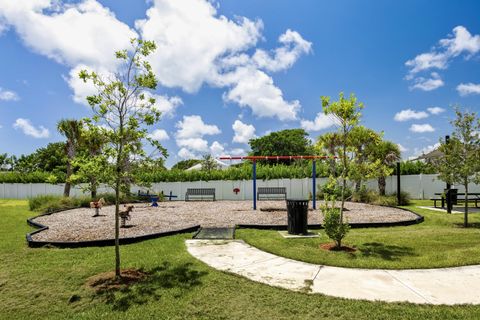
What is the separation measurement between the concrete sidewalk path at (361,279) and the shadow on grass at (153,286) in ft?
2.10

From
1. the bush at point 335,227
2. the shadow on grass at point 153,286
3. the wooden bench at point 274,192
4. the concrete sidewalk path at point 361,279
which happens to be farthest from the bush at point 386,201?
the shadow on grass at point 153,286

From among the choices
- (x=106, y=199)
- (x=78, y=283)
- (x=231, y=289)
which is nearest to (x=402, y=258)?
(x=231, y=289)

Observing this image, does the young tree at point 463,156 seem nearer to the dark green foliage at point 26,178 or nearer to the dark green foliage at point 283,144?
the dark green foliage at point 26,178

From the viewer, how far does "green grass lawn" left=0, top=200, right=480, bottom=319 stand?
13.1ft

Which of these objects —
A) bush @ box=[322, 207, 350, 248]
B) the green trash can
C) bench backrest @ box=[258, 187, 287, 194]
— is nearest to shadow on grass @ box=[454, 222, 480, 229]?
the green trash can

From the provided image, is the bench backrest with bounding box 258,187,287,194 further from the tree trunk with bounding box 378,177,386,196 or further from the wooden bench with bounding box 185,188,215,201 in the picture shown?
the tree trunk with bounding box 378,177,386,196

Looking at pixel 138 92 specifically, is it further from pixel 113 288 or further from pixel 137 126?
pixel 113 288

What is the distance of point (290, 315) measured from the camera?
3936 millimetres

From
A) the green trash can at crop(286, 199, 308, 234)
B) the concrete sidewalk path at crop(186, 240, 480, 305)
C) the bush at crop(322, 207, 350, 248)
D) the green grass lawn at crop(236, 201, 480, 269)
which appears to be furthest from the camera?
the green trash can at crop(286, 199, 308, 234)

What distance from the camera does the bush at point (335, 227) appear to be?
721 cm

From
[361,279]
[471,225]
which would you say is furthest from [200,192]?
[361,279]

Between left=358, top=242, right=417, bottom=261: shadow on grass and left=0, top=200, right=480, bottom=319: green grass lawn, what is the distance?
249 cm

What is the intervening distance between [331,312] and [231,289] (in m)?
1.49

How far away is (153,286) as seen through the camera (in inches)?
198
